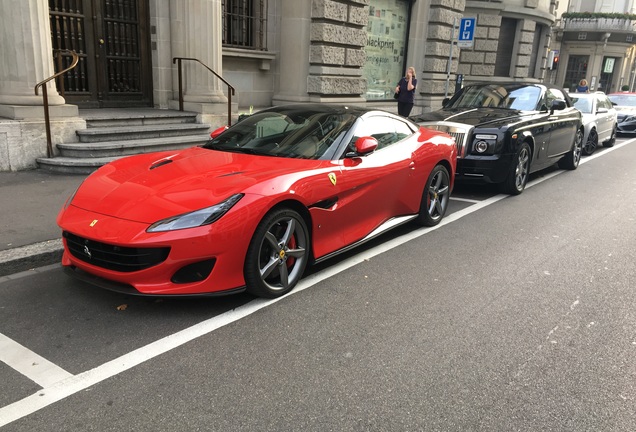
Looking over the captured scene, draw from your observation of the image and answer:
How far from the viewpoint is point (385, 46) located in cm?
1609

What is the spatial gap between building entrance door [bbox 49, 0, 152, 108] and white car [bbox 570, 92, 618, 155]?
1022cm

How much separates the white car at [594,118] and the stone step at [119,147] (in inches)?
367

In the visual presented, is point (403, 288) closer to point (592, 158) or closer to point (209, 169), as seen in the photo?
point (209, 169)

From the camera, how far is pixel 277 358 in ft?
10.8

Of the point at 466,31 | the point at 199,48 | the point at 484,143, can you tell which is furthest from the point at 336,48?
the point at 484,143

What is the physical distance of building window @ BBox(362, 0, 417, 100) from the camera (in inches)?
606

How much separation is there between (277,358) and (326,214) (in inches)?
60.3

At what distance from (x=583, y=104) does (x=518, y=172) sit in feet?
21.4

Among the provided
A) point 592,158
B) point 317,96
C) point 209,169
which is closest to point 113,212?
point 209,169

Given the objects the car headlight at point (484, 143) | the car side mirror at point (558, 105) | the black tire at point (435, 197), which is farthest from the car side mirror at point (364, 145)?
the car side mirror at point (558, 105)

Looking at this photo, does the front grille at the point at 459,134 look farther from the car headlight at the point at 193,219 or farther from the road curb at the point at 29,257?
the road curb at the point at 29,257

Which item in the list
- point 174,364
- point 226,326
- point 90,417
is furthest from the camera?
point 226,326

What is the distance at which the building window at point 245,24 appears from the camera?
12.3 m

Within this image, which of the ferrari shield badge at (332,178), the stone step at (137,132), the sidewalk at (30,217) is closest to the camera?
the ferrari shield badge at (332,178)
